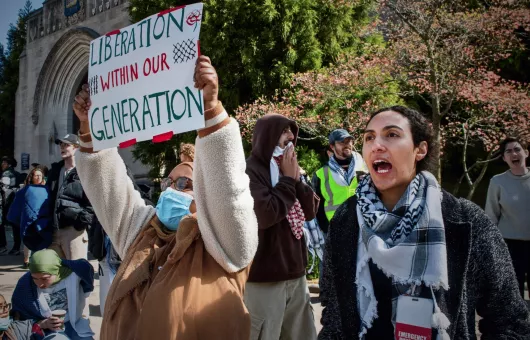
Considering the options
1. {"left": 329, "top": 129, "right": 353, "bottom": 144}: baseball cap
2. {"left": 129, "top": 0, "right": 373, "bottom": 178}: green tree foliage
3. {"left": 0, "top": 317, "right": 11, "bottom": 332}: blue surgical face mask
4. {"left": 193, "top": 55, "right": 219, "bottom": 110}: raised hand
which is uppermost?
{"left": 129, "top": 0, "right": 373, "bottom": 178}: green tree foliage

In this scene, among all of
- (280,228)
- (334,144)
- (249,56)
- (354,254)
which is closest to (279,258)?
(280,228)

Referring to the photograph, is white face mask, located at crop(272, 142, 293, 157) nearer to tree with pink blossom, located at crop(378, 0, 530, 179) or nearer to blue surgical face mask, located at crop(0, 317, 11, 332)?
blue surgical face mask, located at crop(0, 317, 11, 332)

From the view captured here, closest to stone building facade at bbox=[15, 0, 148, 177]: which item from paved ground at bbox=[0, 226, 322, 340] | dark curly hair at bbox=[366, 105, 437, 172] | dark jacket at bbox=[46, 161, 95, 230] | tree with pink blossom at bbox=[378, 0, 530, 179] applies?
paved ground at bbox=[0, 226, 322, 340]

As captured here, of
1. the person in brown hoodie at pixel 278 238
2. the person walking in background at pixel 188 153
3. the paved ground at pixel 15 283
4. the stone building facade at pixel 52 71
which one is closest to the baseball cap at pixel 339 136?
the person in brown hoodie at pixel 278 238

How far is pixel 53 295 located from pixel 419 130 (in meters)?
2.92

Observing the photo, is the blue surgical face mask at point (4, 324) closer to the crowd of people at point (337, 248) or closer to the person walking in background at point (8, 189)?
the crowd of people at point (337, 248)

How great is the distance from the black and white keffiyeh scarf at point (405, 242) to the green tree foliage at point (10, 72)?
81.0 feet

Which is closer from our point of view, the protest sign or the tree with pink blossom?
the protest sign

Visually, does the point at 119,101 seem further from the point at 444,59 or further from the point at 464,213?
the point at 444,59

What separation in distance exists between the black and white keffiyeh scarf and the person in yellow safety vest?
2650mm

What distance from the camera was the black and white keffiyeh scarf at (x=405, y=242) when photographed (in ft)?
5.81

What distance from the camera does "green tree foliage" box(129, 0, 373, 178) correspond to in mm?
9852

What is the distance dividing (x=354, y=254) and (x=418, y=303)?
1.08ft

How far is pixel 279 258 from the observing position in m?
3.14
